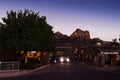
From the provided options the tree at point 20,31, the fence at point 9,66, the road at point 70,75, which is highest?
the tree at point 20,31

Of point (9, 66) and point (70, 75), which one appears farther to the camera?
point (9, 66)

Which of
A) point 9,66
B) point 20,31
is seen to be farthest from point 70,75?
point 20,31

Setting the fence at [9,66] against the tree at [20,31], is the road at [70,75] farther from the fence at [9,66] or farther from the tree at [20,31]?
the tree at [20,31]

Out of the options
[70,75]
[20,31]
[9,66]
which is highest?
[20,31]

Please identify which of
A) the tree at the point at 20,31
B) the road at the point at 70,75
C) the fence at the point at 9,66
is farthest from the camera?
the tree at the point at 20,31

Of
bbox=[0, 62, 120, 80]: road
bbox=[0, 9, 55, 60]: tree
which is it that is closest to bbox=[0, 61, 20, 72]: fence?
bbox=[0, 62, 120, 80]: road

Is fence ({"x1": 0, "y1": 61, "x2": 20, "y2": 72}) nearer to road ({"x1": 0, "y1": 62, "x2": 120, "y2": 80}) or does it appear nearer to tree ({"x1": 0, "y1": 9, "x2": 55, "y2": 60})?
road ({"x1": 0, "y1": 62, "x2": 120, "y2": 80})

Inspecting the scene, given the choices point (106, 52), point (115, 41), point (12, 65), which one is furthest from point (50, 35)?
point (115, 41)

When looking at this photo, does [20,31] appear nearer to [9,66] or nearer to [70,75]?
[9,66]

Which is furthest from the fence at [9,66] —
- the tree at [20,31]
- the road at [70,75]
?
the tree at [20,31]

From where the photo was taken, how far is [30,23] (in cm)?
5841

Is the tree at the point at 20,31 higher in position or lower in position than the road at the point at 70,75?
higher

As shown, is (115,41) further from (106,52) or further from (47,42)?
(47,42)

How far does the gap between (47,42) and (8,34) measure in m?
20.9
